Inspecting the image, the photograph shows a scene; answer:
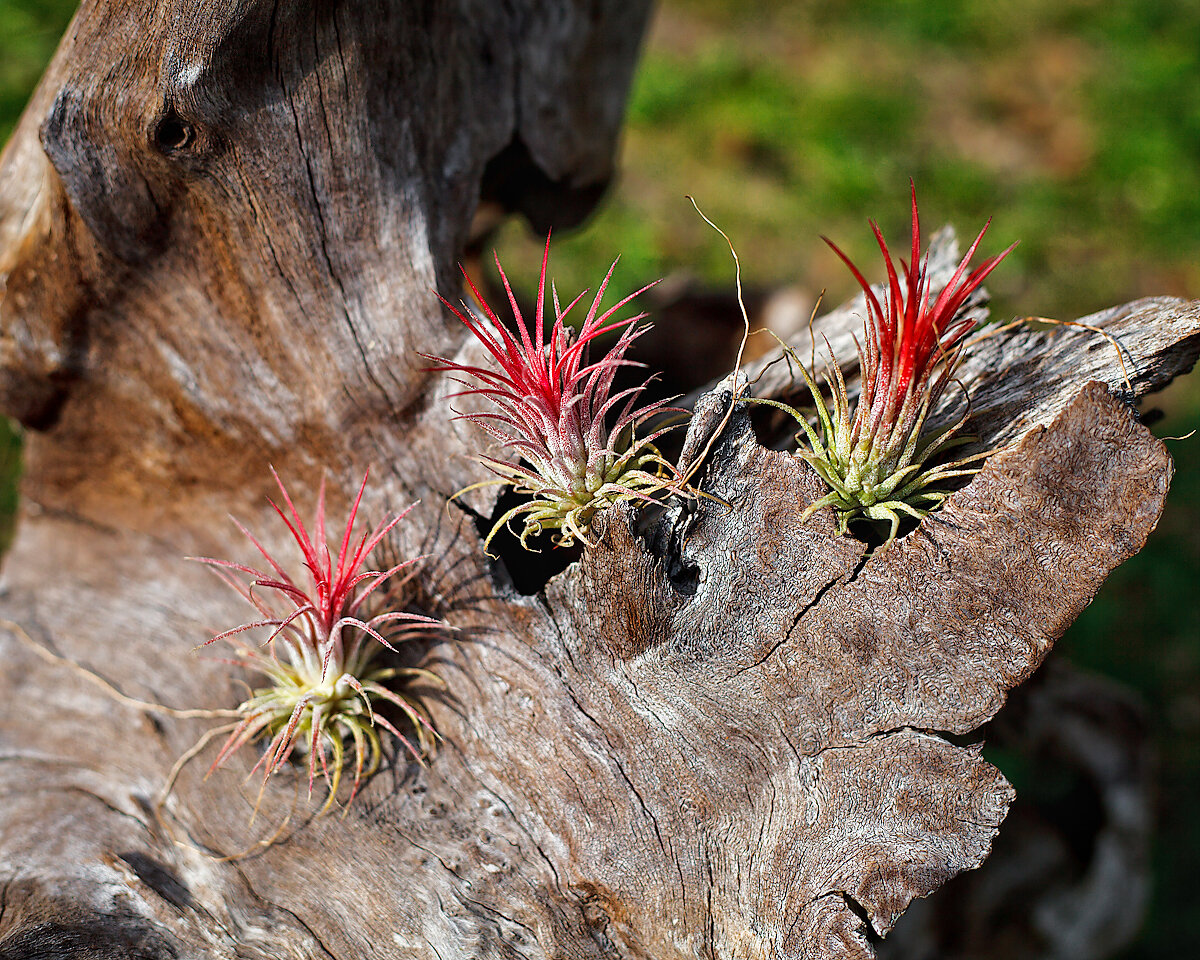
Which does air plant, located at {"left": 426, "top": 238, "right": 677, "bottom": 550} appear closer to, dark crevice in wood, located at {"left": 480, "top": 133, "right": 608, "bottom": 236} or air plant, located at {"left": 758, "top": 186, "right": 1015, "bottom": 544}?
air plant, located at {"left": 758, "top": 186, "right": 1015, "bottom": 544}

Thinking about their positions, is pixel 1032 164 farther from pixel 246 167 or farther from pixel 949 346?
pixel 246 167

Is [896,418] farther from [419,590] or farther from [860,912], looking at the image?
[419,590]

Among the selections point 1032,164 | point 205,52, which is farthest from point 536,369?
point 1032,164

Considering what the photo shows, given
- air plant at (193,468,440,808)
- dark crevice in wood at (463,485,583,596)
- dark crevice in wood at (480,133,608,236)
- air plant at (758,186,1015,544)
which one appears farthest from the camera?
dark crevice in wood at (480,133,608,236)

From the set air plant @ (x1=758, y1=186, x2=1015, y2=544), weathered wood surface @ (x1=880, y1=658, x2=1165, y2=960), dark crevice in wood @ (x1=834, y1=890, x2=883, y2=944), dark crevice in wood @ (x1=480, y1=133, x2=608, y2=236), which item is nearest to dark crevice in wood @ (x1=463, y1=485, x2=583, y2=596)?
air plant @ (x1=758, y1=186, x2=1015, y2=544)

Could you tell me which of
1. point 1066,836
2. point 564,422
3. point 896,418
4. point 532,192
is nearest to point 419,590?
point 564,422
